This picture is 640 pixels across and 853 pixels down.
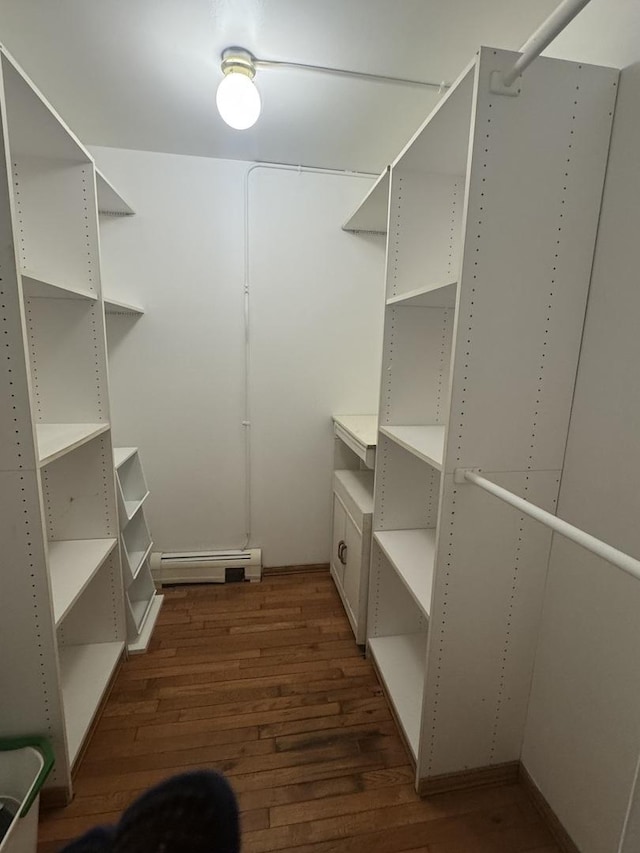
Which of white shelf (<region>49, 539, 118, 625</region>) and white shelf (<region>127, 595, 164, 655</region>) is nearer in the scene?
white shelf (<region>49, 539, 118, 625</region>)

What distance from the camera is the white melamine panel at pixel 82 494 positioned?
5.44ft

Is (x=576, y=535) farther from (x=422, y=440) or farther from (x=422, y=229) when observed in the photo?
(x=422, y=229)

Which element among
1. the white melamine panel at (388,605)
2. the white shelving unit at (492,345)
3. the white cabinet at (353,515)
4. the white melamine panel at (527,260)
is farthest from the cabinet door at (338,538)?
the white melamine panel at (527,260)

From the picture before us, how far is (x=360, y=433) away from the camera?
6.57 ft

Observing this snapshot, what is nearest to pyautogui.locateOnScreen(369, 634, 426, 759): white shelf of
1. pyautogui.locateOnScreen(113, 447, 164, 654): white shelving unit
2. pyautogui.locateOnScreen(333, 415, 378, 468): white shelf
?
pyautogui.locateOnScreen(333, 415, 378, 468): white shelf

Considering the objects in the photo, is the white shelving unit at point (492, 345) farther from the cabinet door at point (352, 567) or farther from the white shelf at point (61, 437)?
the white shelf at point (61, 437)

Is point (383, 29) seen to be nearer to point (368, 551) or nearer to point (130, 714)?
point (368, 551)

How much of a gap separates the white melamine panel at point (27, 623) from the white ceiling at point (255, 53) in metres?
1.47

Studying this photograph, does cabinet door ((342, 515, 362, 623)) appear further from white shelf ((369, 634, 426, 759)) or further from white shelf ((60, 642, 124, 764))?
white shelf ((60, 642, 124, 764))

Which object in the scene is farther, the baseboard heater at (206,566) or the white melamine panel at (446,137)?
the baseboard heater at (206,566)

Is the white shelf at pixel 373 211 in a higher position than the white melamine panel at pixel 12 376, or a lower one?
higher

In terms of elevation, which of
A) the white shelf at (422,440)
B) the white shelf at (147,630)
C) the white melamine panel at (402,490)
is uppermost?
the white shelf at (422,440)

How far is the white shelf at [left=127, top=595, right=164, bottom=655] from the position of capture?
6.40ft

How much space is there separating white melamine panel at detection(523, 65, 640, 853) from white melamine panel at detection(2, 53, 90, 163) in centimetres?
152
